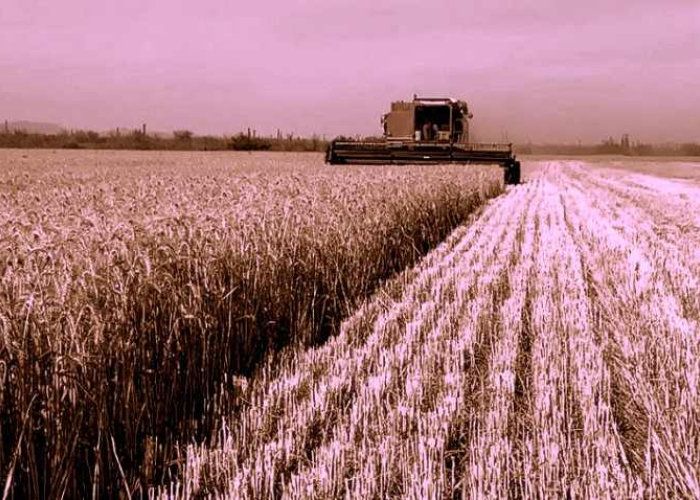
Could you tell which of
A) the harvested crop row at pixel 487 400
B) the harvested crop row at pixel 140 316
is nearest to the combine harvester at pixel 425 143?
the harvested crop row at pixel 487 400

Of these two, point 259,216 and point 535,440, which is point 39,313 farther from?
point 259,216

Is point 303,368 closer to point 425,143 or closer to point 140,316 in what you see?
point 140,316

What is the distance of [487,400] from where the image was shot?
4602mm

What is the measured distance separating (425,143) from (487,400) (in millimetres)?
18446

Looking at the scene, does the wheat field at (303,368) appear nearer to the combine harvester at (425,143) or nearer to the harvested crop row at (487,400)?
the harvested crop row at (487,400)

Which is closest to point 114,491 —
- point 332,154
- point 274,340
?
point 274,340

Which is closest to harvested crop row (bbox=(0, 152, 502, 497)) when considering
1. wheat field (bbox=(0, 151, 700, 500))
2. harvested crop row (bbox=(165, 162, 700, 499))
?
wheat field (bbox=(0, 151, 700, 500))

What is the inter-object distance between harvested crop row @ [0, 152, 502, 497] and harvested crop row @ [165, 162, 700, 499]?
0.97 feet

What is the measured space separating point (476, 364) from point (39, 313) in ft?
10.8

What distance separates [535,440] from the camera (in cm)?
392

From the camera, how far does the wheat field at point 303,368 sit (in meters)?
3.19

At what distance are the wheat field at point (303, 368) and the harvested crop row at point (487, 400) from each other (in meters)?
0.02

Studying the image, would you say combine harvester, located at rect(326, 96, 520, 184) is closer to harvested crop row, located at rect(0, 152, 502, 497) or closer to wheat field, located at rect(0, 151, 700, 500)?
wheat field, located at rect(0, 151, 700, 500)

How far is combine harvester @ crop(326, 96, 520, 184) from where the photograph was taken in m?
21.7
